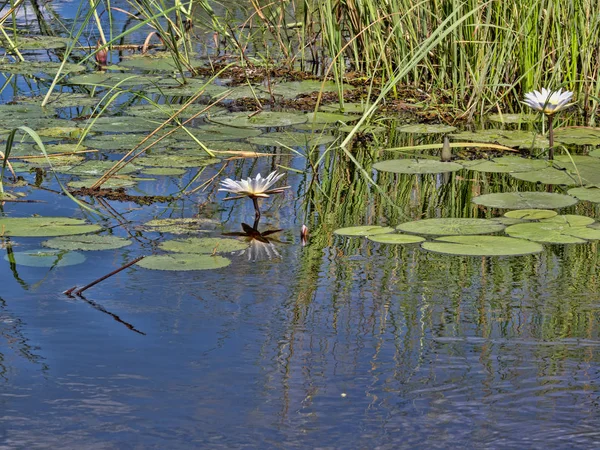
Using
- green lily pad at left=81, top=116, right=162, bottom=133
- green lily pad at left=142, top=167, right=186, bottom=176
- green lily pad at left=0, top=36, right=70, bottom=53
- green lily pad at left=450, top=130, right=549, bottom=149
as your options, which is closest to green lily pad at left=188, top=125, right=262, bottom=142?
green lily pad at left=81, top=116, right=162, bottom=133

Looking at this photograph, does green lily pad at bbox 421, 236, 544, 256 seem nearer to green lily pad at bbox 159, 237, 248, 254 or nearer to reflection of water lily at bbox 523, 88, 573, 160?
green lily pad at bbox 159, 237, 248, 254

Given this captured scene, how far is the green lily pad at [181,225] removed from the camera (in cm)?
353

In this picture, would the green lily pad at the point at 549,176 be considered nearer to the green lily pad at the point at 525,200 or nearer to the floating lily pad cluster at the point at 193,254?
the green lily pad at the point at 525,200

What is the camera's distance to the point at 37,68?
6.61 metres

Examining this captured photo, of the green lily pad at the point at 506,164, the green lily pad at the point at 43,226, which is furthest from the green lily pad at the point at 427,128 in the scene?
the green lily pad at the point at 43,226

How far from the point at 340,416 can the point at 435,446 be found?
A: 23 centimetres

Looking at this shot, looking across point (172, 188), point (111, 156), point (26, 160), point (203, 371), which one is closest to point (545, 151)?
point (172, 188)

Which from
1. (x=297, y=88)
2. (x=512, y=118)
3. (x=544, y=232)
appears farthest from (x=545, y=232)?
A: (x=297, y=88)

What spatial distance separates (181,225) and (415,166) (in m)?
1.28

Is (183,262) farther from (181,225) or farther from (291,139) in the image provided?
(291,139)

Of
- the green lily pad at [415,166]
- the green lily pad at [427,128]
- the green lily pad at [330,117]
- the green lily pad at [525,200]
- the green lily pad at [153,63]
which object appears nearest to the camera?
the green lily pad at [525,200]

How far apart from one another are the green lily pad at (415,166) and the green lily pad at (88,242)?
57.3 inches

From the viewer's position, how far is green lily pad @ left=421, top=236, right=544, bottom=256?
328 centimetres

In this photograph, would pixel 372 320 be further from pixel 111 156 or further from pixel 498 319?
pixel 111 156
